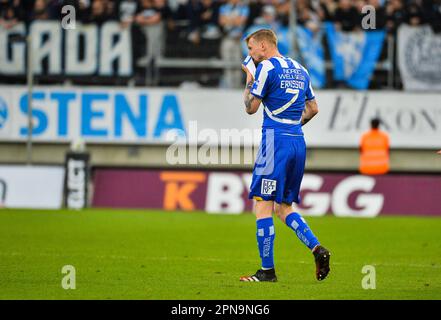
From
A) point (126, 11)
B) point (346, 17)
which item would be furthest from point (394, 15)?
point (126, 11)

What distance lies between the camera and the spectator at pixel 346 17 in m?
25.5

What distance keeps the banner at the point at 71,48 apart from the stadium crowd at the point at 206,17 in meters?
0.20

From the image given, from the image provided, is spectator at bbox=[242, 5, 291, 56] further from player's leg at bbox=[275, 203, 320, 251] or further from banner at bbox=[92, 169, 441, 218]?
player's leg at bbox=[275, 203, 320, 251]

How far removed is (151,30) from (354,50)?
485 cm

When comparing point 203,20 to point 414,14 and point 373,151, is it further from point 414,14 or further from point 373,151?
point 373,151

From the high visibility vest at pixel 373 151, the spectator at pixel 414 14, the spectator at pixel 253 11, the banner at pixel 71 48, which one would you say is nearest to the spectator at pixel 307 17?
the spectator at pixel 253 11

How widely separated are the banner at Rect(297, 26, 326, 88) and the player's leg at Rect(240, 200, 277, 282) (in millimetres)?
14453

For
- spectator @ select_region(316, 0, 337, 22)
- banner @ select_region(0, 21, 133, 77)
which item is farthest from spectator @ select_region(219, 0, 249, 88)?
banner @ select_region(0, 21, 133, 77)

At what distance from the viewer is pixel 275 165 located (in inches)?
428

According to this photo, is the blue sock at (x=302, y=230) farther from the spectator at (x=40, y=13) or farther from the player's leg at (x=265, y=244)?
the spectator at (x=40, y=13)

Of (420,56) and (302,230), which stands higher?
(420,56)
